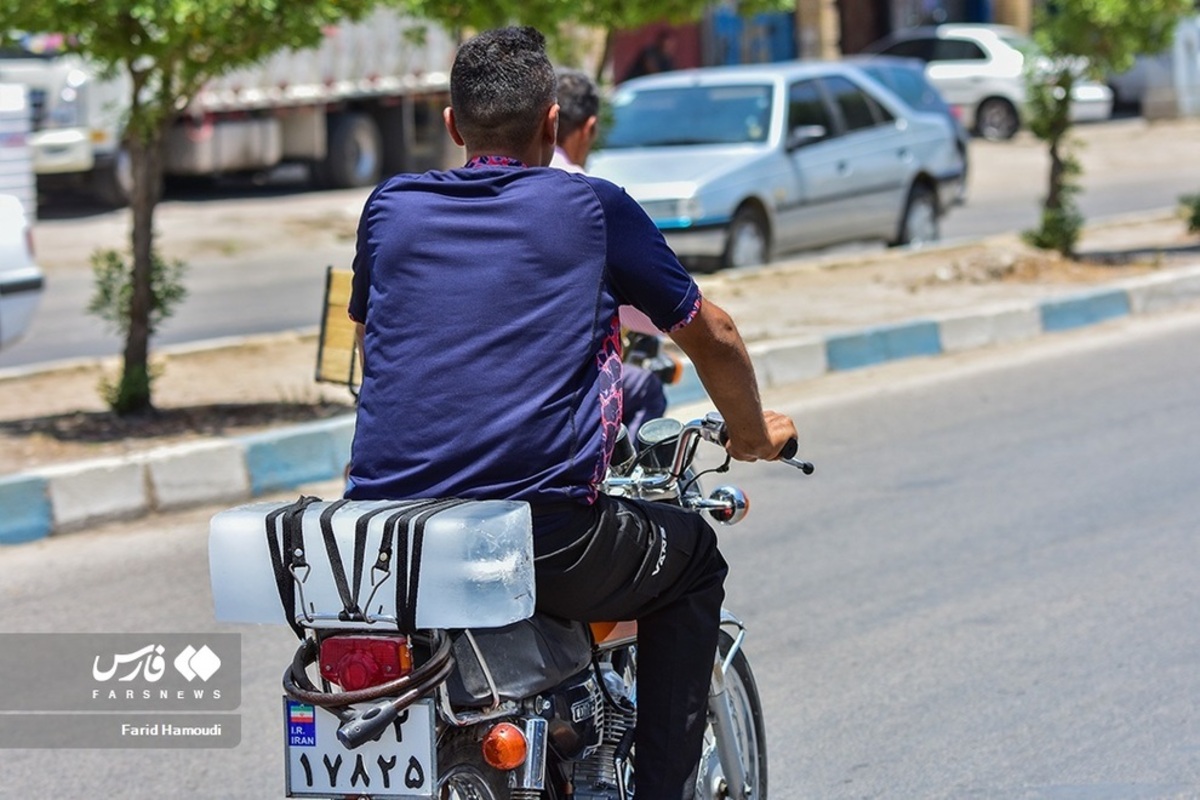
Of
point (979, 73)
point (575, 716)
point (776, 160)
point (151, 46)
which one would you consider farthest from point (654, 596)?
point (979, 73)

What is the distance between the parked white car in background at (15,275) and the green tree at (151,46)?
464 millimetres

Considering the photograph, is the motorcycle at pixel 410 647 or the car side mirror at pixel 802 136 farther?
the car side mirror at pixel 802 136

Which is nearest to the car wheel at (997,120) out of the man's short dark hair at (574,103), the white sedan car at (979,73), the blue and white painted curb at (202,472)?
the white sedan car at (979,73)

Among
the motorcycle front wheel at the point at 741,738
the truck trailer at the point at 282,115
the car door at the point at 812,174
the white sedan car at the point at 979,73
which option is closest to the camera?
the motorcycle front wheel at the point at 741,738

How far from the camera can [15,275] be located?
324 inches

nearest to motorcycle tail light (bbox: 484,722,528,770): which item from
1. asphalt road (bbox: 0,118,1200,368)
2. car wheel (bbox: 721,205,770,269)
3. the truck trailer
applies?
asphalt road (bbox: 0,118,1200,368)

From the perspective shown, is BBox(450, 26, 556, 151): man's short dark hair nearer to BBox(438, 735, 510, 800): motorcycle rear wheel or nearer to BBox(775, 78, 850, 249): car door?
BBox(438, 735, 510, 800): motorcycle rear wheel

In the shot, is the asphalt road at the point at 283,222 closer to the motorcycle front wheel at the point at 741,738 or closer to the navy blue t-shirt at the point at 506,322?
the motorcycle front wheel at the point at 741,738

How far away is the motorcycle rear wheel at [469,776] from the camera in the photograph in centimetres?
275

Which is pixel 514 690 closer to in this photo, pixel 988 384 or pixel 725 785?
pixel 725 785

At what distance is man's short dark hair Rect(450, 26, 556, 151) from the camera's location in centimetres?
287

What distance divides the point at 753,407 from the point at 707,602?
351mm

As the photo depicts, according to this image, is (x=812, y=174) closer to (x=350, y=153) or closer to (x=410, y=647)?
(x=350, y=153)

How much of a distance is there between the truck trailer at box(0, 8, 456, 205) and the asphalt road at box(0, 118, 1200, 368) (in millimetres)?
514
